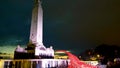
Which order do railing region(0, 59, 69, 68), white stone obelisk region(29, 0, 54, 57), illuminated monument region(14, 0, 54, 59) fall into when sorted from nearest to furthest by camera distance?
railing region(0, 59, 69, 68)
illuminated monument region(14, 0, 54, 59)
white stone obelisk region(29, 0, 54, 57)

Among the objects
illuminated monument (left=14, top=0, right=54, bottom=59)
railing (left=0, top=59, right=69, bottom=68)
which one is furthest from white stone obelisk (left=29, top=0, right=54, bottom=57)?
railing (left=0, top=59, right=69, bottom=68)

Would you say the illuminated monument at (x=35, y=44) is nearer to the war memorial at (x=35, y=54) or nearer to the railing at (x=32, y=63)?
the war memorial at (x=35, y=54)

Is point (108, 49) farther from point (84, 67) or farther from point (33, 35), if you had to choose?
point (84, 67)

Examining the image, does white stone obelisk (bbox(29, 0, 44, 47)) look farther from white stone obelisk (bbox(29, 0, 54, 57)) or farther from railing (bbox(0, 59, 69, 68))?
railing (bbox(0, 59, 69, 68))

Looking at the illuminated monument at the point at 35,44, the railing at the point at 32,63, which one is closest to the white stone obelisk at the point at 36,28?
the illuminated monument at the point at 35,44

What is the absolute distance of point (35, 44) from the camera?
97.2ft

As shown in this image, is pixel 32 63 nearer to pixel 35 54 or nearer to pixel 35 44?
pixel 35 54

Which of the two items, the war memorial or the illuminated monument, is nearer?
the war memorial

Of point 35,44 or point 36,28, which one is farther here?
point 36,28

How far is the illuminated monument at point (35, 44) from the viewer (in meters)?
28.8

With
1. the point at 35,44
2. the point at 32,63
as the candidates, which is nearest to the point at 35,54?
the point at 35,44

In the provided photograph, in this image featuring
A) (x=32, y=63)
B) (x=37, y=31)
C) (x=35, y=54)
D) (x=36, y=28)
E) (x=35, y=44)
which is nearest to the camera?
(x=32, y=63)

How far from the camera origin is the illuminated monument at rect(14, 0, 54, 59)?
94.4 feet

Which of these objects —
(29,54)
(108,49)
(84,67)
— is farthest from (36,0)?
(108,49)
